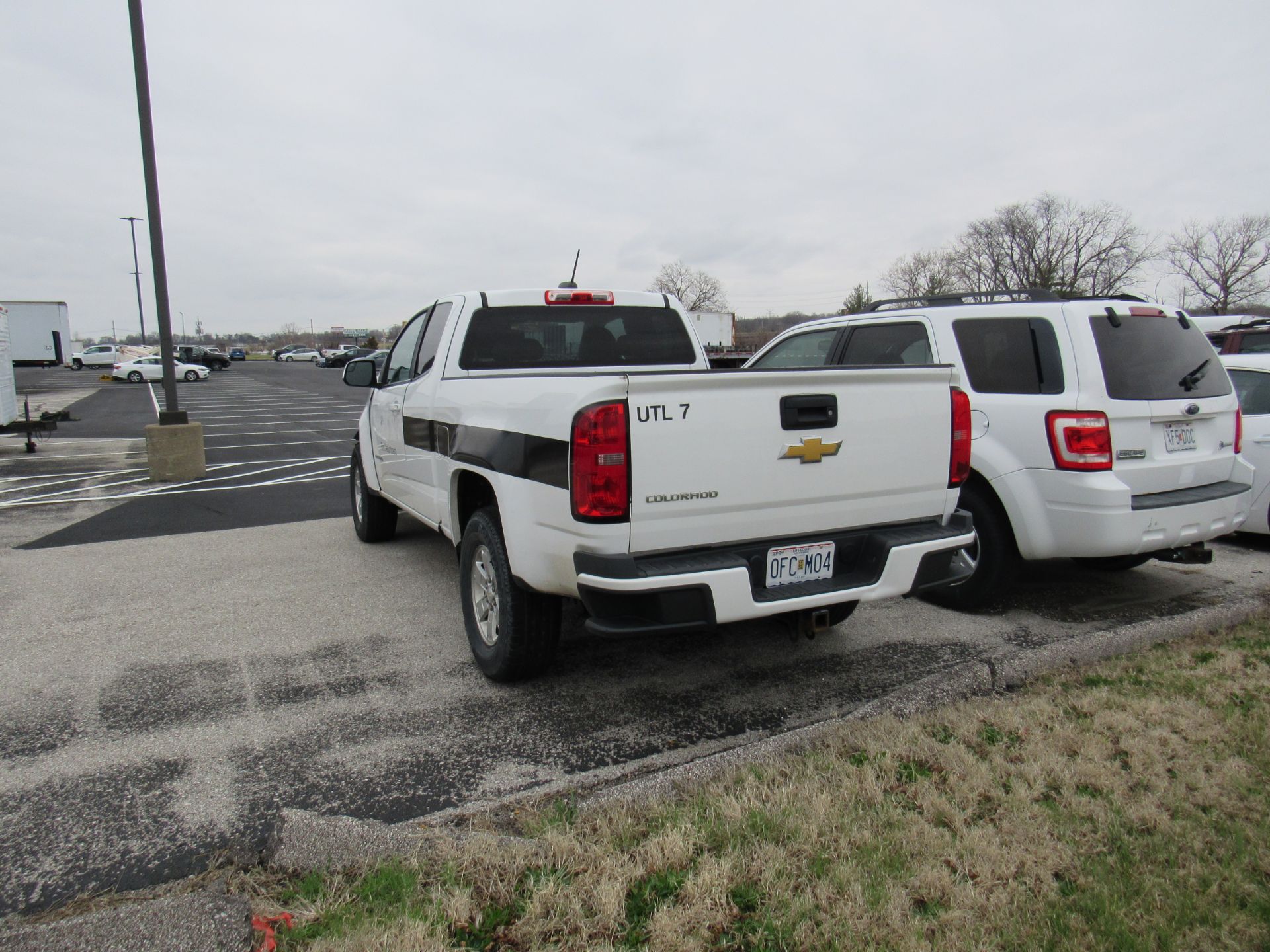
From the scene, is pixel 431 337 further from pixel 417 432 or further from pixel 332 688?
pixel 332 688

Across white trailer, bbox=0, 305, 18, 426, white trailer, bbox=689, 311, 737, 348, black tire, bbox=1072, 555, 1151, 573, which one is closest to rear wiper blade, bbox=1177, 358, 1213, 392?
Result: black tire, bbox=1072, 555, 1151, 573

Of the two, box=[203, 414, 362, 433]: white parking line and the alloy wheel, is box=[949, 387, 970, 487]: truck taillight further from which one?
box=[203, 414, 362, 433]: white parking line

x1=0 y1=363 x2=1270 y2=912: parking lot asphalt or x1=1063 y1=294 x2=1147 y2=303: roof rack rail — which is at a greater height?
x1=1063 y1=294 x2=1147 y2=303: roof rack rail

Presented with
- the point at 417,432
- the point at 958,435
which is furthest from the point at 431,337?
the point at 958,435

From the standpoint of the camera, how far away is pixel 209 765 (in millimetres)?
3111

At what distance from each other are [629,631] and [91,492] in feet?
30.4

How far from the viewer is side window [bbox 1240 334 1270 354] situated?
401 inches

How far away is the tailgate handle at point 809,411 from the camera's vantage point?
3.18m

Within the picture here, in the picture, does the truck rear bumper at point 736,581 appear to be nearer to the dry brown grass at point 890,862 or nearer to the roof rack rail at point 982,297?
the dry brown grass at point 890,862

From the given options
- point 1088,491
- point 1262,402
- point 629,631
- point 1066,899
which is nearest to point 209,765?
point 629,631

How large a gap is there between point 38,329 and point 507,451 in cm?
4641

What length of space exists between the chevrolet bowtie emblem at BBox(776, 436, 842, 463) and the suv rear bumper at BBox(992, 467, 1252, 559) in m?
1.84

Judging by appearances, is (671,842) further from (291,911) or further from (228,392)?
(228,392)

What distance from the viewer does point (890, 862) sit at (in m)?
2.34
